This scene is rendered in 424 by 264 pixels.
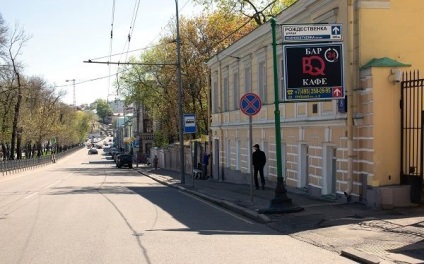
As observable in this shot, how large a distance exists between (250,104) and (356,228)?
535 cm

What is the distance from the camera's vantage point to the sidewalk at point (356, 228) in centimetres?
750

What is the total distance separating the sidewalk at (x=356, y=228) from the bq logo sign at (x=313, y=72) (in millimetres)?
2775

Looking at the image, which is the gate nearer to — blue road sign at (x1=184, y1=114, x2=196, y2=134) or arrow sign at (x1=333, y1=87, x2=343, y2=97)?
arrow sign at (x1=333, y1=87, x2=343, y2=97)

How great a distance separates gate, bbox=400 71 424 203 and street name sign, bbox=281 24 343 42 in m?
2.00

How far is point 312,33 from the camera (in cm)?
1177

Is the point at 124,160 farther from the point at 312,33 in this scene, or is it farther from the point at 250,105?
the point at 312,33

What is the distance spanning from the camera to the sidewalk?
7500mm

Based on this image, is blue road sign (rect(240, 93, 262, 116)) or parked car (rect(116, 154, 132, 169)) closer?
blue road sign (rect(240, 93, 262, 116))

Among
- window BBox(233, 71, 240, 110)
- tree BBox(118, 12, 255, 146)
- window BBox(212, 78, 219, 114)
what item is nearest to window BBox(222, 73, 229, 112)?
window BBox(212, 78, 219, 114)

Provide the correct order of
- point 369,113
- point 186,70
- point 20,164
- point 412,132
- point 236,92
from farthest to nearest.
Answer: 1. point 20,164
2. point 186,70
3. point 236,92
4. point 369,113
5. point 412,132

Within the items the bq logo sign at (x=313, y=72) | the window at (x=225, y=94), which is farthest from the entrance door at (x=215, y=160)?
the bq logo sign at (x=313, y=72)

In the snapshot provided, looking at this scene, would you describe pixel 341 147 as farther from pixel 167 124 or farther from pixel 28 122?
pixel 28 122

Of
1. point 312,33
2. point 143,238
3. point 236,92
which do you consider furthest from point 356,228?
point 236,92

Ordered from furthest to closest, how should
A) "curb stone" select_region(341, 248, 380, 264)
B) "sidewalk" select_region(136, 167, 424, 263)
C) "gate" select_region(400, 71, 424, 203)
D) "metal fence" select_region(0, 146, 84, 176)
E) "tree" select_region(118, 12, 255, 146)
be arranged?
"metal fence" select_region(0, 146, 84, 176) → "tree" select_region(118, 12, 255, 146) → "gate" select_region(400, 71, 424, 203) → "sidewalk" select_region(136, 167, 424, 263) → "curb stone" select_region(341, 248, 380, 264)
